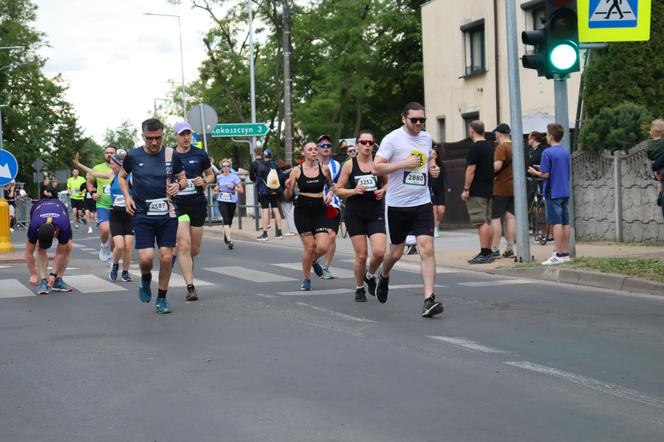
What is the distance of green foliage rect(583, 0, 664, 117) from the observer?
2112 cm

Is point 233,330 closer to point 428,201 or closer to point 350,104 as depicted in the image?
point 428,201

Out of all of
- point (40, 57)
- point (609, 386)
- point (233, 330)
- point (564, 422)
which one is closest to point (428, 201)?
point (233, 330)

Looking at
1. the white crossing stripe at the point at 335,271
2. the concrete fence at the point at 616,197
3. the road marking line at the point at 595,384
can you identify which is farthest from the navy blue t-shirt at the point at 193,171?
the concrete fence at the point at 616,197

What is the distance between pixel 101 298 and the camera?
12.5 m

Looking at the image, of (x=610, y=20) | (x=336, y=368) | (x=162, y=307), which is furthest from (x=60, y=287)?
(x=610, y=20)

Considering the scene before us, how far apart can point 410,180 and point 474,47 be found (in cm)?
2461

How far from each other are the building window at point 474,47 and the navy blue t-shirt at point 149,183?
23.4 meters

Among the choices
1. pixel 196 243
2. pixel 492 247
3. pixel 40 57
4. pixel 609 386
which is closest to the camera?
pixel 609 386

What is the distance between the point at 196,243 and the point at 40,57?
71.2m

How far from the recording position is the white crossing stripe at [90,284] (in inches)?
532

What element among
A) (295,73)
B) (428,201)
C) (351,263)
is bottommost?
(351,263)

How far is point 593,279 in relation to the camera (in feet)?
41.5

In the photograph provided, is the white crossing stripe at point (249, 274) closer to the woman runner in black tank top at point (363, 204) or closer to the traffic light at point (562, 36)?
the woman runner in black tank top at point (363, 204)

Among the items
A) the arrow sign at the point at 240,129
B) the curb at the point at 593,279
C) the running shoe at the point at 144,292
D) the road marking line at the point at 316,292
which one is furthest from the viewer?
the arrow sign at the point at 240,129
